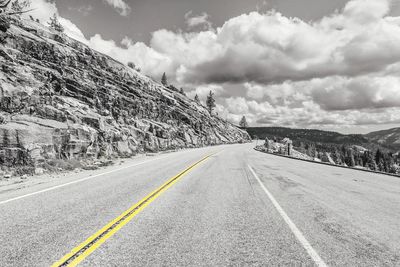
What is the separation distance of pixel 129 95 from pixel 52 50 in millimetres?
14239

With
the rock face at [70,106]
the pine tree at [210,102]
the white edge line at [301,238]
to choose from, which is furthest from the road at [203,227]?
the pine tree at [210,102]

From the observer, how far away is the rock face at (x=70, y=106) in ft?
47.9

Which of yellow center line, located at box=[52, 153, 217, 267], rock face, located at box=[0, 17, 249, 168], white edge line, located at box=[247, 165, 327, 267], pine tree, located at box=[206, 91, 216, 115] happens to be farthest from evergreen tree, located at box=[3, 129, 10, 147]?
pine tree, located at box=[206, 91, 216, 115]

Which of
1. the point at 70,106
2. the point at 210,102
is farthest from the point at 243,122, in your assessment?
the point at 70,106

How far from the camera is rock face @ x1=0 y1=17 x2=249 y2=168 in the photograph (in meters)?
14.6

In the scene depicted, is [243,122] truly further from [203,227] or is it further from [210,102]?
[203,227]

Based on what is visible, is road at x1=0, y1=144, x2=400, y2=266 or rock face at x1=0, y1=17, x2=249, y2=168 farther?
rock face at x1=0, y1=17, x2=249, y2=168

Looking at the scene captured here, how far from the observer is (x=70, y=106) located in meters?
23.6

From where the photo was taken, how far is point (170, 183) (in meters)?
9.10

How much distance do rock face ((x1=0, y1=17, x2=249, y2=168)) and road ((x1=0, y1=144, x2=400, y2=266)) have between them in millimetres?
8349

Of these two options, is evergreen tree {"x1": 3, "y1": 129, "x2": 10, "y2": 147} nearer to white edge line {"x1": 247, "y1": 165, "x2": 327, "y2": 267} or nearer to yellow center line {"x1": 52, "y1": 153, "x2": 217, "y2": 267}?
yellow center line {"x1": 52, "y1": 153, "x2": 217, "y2": 267}

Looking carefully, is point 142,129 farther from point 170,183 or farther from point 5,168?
point 170,183

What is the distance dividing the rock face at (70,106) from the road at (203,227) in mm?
8349

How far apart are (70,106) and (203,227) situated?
23827 mm
